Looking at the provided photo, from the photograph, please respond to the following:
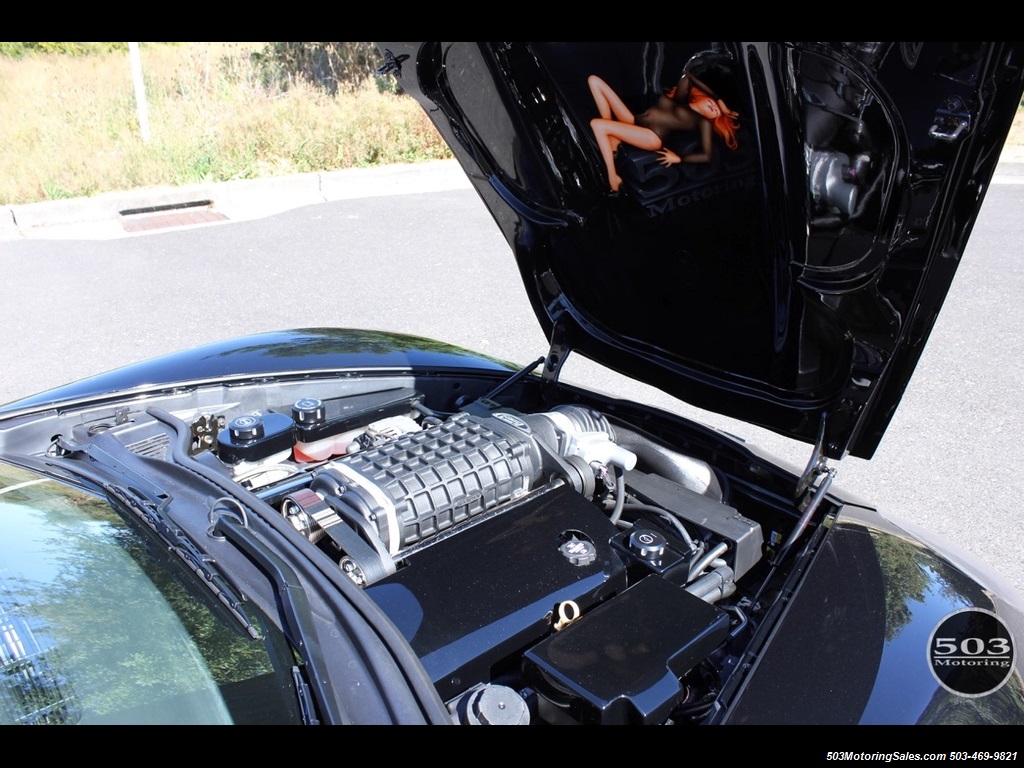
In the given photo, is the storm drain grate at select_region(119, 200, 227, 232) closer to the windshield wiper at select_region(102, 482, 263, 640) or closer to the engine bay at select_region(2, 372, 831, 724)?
the engine bay at select_region(2, 372, 831, 724)

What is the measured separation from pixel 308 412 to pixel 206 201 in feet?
18.7

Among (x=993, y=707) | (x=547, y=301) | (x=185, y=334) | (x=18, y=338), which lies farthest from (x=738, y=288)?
(x=18, y=338)

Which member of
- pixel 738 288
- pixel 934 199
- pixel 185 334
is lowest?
pixel 185 334

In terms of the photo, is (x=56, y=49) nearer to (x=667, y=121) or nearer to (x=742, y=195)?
(x=667, y=121)

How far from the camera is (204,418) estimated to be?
2121 millimetres

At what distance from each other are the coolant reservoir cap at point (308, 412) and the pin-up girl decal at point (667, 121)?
3.24 ft

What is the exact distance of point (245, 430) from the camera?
6.54 feet

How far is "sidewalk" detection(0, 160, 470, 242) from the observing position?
251 inches

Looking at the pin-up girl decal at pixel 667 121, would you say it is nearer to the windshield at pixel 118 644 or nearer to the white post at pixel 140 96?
the windshield at pixel 118 644

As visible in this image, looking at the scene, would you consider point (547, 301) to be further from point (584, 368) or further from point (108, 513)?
point (584, 368)

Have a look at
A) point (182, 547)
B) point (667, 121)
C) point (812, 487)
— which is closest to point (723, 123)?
point (667, 121)

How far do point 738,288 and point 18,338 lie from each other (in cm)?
424

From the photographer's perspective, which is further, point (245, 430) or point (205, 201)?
point (205, 201)

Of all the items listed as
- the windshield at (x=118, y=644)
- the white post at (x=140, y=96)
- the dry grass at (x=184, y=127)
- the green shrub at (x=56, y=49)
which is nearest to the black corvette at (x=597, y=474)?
the windshield at (x=118, y=644)
